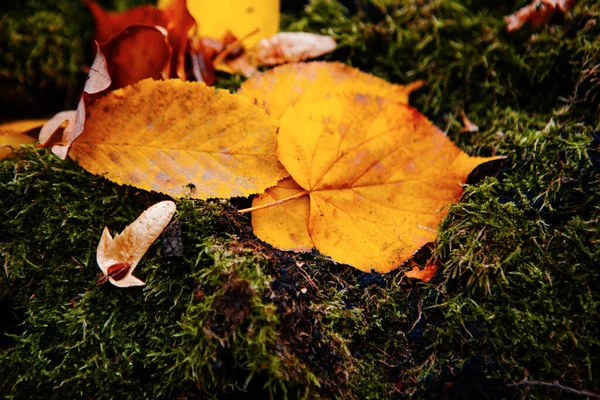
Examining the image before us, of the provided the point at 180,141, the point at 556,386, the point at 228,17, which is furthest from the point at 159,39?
the point at 556,386

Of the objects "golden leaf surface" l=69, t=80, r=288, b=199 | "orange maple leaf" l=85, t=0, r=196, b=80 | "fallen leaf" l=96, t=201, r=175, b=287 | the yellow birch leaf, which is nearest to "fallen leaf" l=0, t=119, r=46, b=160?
"golden leaf surface" l=69, t=80, r=288, b=199

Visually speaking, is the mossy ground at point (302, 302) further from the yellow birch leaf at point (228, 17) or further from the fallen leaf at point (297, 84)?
the yellow birch leaf at point (228, 17)

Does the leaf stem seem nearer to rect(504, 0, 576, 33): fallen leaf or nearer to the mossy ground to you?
the mossy ground

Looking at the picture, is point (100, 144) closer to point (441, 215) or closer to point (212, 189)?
point (212, 189)

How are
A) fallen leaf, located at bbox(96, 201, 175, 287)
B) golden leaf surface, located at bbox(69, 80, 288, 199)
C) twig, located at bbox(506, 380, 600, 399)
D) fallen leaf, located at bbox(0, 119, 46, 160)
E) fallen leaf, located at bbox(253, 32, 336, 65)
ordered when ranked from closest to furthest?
twig, located at bbox(506, 380, 600, 399) → fallen leaf, located at bbox(96, 201, 175, 287) → golden leaf surface, located at bbox(69, 80, 288, 199) → fallen leaf, located at bbox(0, 119, 46, 160) → fallen leaf, located at bbox(253, 32, 336, 65)

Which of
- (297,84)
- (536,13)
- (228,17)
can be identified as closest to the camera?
(297,84)

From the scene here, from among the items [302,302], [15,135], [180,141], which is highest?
[180,141]

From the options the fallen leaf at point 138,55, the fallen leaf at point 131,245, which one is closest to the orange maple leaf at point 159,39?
the fallen leaf at point 138,55

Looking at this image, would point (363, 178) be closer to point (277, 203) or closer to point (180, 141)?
point (277, 203)
